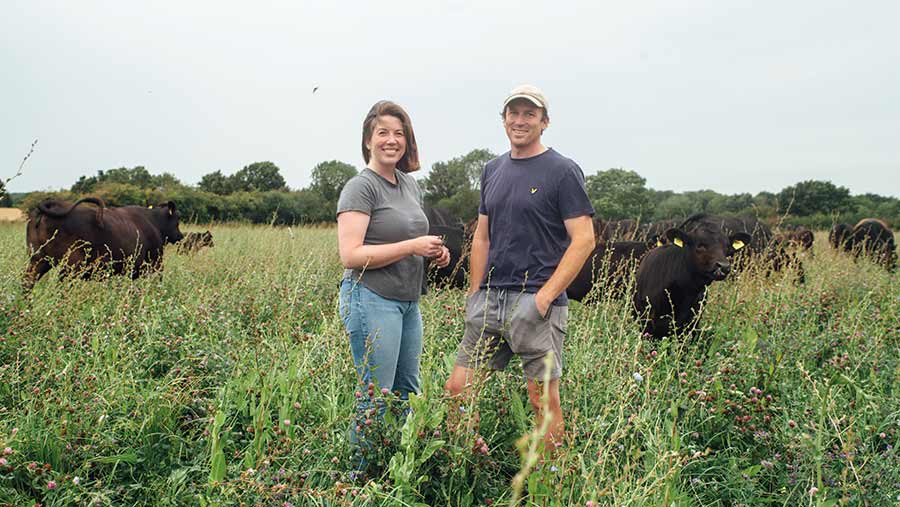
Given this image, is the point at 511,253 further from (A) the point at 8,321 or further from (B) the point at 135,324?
(A) the point at 8,321

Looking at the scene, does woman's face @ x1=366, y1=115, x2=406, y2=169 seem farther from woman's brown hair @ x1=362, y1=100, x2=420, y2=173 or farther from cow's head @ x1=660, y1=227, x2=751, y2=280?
cow's head @ x1=660, y1=227, x2=751, y2=280

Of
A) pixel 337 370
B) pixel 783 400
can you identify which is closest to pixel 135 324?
pixel 337 370

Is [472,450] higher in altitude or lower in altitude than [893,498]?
higher

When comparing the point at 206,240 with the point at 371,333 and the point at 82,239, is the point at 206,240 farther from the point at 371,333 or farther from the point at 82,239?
the point at 371,333

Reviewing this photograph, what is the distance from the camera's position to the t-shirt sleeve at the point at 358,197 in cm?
274

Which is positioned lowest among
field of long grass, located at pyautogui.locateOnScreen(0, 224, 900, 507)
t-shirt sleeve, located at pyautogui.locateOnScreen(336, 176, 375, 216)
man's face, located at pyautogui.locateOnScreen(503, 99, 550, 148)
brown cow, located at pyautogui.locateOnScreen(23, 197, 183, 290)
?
field of long grass, located at pyautogui.locateOnScreen(0, 224, 900, 507)

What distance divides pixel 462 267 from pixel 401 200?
550 centimetres


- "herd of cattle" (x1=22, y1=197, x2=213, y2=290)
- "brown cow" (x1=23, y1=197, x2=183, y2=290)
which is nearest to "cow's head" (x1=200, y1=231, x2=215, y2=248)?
"herd of cattle" (x1=22, y1=197, x2=213, y2=290)

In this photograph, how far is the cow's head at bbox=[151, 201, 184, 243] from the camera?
31.7 feet

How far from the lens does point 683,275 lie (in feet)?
18.0

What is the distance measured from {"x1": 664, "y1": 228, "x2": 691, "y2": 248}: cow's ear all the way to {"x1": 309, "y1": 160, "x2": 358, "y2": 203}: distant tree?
4055 cm

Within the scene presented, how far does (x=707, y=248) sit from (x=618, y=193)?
51.1 m

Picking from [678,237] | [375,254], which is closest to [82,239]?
[375,254]

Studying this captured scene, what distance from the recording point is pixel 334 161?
171ft
